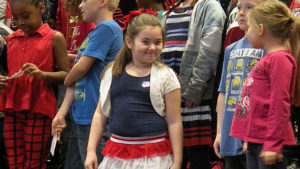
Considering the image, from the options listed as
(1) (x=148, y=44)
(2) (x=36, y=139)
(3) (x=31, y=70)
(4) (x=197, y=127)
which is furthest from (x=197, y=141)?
(3) (x=31, y=70)

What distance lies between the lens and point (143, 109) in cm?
295

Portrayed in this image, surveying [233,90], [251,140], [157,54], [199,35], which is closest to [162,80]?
[157,54]

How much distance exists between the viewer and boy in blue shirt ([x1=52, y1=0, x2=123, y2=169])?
11.6ft

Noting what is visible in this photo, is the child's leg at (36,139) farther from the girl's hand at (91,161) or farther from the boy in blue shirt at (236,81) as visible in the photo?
the boy in blue shirt at (236,81)

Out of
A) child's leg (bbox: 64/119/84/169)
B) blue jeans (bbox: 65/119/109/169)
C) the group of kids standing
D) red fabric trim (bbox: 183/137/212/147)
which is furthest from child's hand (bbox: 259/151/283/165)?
child's leg (bbox: 64/119/84/169)

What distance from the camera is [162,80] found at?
9.77 ft

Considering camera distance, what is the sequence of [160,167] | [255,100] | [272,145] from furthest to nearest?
[160,167], [255,100], [272,145]

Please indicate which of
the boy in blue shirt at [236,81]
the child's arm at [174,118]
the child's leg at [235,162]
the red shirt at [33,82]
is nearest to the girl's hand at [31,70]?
the red shirt at [33,82]

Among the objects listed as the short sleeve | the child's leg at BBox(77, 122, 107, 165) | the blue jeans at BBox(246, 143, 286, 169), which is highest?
the short sleeve

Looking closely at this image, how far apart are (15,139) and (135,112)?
141 centimetres

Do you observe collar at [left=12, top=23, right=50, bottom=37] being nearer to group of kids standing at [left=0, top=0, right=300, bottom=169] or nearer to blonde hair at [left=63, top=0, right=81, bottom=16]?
group of kids standing at [left=0, top=0, right=300, bottom=169]

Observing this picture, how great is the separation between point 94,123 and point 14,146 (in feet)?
3.65

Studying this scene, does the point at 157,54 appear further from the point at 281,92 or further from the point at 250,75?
the point at 281,92

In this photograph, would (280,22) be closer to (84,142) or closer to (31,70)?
(84,142)
